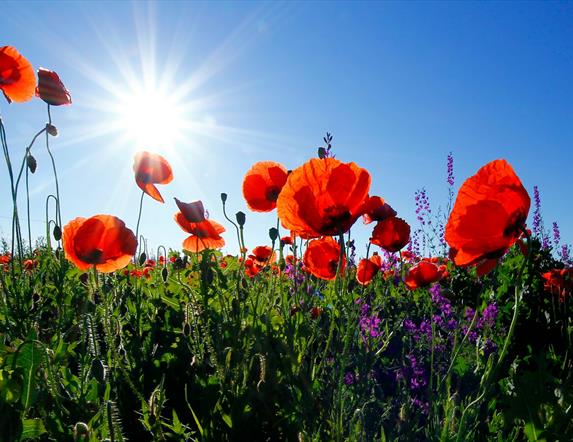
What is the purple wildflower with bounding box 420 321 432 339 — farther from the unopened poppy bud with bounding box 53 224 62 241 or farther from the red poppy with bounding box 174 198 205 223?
the unopened poppy bud with bounding box 53 224 62 241

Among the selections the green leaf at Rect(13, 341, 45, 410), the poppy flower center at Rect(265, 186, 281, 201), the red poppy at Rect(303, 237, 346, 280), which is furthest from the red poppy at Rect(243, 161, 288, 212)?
the green leaf at Rect(13, 341, 45, 410)

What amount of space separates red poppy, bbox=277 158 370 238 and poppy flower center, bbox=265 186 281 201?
0.71 meters

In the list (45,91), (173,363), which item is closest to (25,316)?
(173,363)

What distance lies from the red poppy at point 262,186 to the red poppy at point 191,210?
0.24m

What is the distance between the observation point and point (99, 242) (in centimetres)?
194

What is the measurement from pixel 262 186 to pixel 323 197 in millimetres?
777

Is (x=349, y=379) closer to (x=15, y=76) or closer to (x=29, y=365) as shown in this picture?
(x=29, y=365)

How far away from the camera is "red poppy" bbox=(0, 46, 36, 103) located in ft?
8.06

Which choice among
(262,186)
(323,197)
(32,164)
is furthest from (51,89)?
(323,197)

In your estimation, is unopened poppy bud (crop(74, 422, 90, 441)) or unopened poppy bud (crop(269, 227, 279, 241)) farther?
unopened poppy bud (crop(269, 227, 279, 241))

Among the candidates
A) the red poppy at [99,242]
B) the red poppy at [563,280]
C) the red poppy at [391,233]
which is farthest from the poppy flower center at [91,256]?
the red poppy at [563,280]

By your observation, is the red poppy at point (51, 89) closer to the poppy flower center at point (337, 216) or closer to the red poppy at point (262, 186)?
the red poppy at point (262, 186)

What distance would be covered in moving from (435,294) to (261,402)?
2.38 m

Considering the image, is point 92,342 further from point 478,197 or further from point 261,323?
point 478,197
